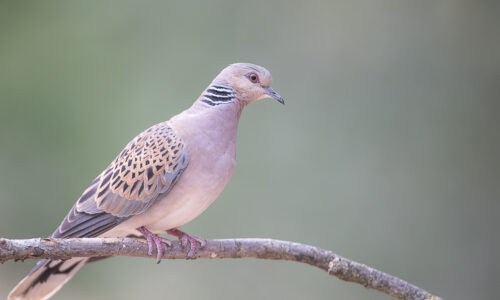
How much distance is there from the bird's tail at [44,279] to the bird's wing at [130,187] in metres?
0.23

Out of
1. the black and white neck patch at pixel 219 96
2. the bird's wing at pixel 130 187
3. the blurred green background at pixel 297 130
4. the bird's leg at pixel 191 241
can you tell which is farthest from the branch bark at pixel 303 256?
the blurred green background at pixel 297 130

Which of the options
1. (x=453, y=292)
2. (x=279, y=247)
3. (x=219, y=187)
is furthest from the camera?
(x=453, y=292)

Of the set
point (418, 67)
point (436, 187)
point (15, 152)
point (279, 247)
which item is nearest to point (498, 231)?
point (436, 187)

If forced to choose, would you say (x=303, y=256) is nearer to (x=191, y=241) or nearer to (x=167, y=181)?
(x=191, y=241)

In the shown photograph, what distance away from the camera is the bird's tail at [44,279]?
2.42 metres

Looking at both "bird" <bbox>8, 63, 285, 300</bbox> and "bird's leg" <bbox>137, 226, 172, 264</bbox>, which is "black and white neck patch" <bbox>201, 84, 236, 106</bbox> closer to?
"bird" <bbox>8, 63, 285, 300</bbox>

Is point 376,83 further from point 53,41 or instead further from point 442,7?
point 53,41

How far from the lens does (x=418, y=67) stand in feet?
16.9

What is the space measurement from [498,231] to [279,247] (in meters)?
3.18

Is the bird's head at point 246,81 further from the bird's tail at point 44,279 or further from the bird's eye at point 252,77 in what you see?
the bird's tail at point 44,279

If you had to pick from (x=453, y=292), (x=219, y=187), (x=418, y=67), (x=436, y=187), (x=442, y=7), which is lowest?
(x=453, y=292)

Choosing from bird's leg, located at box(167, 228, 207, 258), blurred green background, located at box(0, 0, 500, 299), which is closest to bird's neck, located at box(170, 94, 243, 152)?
bird's leg, located at box(167, 228, 207, 258)

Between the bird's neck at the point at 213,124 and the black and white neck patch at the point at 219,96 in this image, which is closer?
the bird's neck at the point at 213,124

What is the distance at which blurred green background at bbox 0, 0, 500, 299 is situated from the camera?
16.0ft
